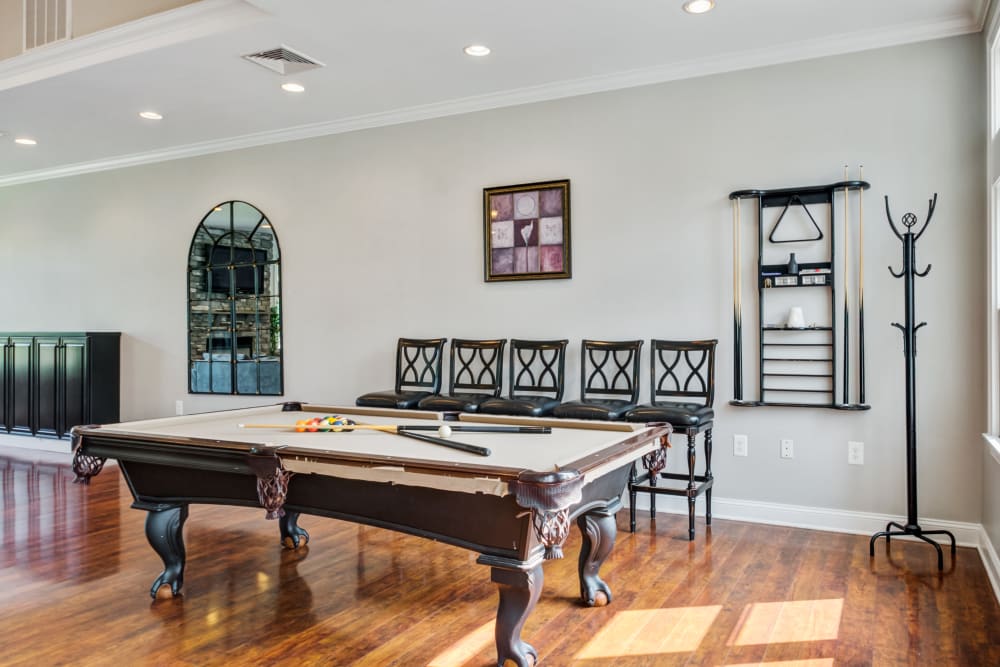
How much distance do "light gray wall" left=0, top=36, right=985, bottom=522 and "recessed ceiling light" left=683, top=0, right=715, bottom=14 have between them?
2.48 ft

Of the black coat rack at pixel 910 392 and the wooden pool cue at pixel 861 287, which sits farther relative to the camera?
the wooden pool cue at pixel 861 287

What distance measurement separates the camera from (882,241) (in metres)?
3.84

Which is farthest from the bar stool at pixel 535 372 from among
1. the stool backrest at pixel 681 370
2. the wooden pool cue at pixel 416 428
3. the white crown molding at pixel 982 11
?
the white crown molding at pixel 982 11

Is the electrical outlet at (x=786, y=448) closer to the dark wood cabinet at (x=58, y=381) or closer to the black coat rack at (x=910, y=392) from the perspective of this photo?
the black coat rack at (x=910, y=392)

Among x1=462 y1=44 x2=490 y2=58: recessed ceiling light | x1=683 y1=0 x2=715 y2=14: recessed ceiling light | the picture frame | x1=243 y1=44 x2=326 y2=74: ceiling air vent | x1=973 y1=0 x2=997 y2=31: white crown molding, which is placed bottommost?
the picture frame

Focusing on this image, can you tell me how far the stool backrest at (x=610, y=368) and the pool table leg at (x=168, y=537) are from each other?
237 centimetres

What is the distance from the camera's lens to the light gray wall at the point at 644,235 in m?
3.72

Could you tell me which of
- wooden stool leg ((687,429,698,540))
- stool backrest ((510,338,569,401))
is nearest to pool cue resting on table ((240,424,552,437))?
wooden stool leg ((687,429,698,540))

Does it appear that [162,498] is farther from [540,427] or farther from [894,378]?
[894,378]

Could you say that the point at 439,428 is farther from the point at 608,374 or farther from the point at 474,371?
the point at 474,371

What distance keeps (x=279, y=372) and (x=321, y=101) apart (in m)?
2.21

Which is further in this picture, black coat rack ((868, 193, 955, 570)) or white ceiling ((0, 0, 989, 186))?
white ceiling ((0, 0, 989, 186))

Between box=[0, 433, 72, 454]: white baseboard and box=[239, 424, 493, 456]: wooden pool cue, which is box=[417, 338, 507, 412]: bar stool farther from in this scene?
box=[0, 433, 72, 454]: white baseboard

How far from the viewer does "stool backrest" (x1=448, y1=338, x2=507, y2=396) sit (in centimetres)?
475
